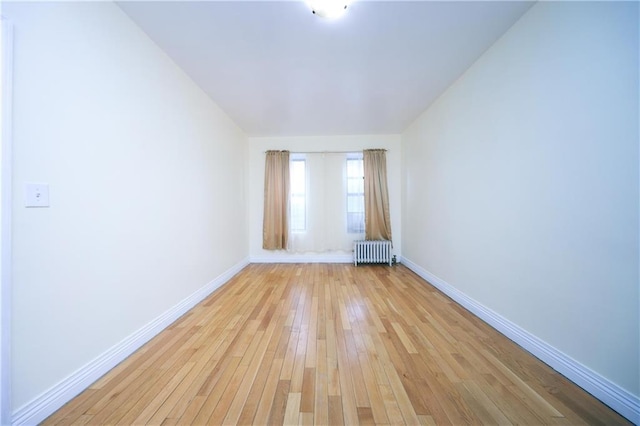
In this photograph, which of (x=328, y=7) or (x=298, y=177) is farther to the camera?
(x=298, y=177)

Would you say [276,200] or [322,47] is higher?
[322,47]

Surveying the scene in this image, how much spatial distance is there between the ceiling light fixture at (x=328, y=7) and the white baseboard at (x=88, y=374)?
2703mm

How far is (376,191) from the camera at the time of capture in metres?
4.30

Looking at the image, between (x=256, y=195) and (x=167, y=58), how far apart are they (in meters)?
2.67

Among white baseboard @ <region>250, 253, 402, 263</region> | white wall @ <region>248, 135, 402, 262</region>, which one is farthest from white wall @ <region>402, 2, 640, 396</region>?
white baseboard @ <region>250, 253, 402, 263</region>

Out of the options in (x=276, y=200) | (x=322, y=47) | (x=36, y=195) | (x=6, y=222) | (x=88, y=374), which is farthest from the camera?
(x=276, y=200)

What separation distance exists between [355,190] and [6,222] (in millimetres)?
4082

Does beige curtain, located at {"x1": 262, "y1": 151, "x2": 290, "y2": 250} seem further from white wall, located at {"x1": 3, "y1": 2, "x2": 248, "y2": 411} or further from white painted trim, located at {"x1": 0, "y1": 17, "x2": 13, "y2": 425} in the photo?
white painted trim, located at {"x1": 0, "y1": 17, "x2": 13, "y2": 425}

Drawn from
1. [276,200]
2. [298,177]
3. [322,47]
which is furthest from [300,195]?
[322,47]

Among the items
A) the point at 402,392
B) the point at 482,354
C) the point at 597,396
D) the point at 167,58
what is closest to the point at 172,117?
the point at 167,58

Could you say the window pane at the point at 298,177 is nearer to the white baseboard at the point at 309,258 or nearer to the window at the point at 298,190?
the window at the point at 298,190

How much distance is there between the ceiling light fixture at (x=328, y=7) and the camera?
1.50m

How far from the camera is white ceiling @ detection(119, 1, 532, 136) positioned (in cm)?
161

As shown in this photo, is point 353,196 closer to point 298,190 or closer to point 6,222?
point 298,190
